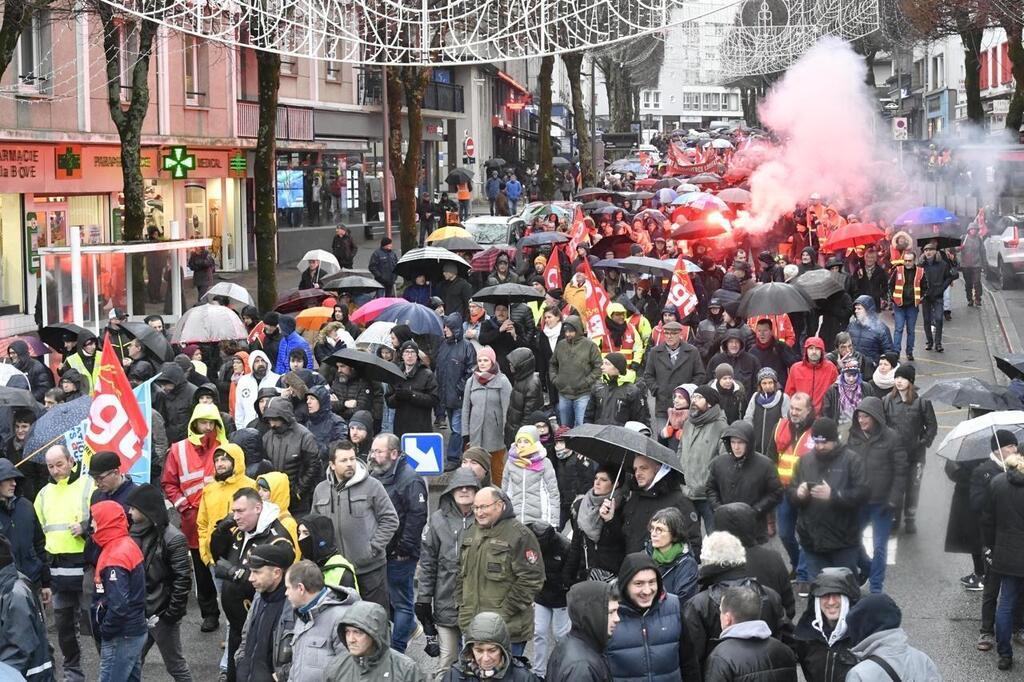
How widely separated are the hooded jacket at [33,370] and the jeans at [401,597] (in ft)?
18.6

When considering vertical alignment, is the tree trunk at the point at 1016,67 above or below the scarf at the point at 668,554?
above

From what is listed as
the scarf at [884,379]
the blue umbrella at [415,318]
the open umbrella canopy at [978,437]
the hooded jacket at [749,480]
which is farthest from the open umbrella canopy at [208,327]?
the open umbrella canopy at [978,437]

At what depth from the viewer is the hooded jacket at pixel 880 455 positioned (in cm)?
1152

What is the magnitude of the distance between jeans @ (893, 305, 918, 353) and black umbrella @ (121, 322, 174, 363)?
10434mm

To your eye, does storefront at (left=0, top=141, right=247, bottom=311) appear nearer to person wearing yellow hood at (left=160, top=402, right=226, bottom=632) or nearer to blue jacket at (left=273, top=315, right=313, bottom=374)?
blue jacket at (left=273, top=315, right=313, bottom=374)

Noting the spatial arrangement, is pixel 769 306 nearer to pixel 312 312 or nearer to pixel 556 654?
pixel 312 312

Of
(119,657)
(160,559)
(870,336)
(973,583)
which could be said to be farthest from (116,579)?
(870,336)

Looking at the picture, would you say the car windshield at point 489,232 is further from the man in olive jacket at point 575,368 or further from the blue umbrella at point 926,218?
the man in olive jacket at point 575,368

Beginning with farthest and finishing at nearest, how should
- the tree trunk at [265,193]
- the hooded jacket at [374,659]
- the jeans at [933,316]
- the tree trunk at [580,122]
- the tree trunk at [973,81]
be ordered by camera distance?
1. the tree trunk at [580,122]
2. the tree trunk at [973,81]
3. the tree trunk at [265,193]
4. the jeans at [933,316]
5. the hooded jacket at [374,659]

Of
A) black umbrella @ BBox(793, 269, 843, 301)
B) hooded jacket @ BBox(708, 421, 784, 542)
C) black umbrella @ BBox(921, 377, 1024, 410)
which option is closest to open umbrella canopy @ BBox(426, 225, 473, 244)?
black umbrella @ BBox(793, 269, 843, 301)

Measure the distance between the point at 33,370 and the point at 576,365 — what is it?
505cm

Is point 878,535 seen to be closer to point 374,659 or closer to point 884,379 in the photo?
point 884,379

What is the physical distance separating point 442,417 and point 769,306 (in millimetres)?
3804

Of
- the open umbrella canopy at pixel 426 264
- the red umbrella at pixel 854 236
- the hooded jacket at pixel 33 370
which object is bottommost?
the hooded jacket at pixel 33 370
